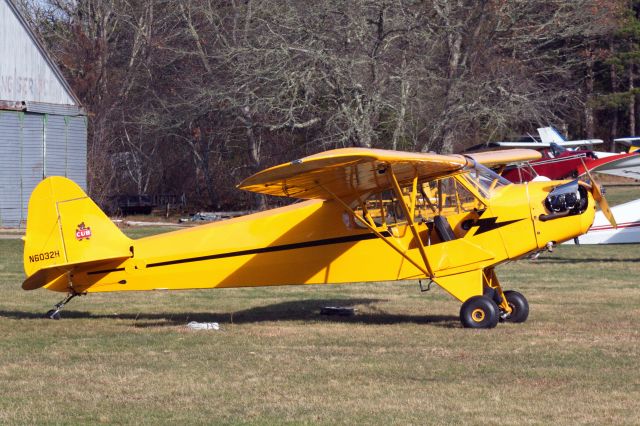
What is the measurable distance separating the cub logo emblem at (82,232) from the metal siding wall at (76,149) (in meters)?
22.6

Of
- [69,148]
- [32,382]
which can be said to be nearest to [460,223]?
[32,382]

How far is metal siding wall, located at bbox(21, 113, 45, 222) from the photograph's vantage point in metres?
32.8

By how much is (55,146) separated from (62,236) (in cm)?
2272

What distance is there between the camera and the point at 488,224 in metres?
11.5

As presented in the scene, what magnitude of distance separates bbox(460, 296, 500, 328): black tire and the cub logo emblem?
4741 mm

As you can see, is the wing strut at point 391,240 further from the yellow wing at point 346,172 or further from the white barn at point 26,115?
the white barn at point 26,115

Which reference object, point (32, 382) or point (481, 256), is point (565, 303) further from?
point (32, 382)

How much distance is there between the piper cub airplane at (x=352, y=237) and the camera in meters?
11.3

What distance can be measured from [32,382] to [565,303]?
8091 mm

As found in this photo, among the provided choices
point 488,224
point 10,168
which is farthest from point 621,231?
point 10,168

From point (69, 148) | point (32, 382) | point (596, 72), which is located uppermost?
point (596, 72)

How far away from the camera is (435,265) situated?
11570mm

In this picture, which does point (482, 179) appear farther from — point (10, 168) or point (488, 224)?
point (10, 168)

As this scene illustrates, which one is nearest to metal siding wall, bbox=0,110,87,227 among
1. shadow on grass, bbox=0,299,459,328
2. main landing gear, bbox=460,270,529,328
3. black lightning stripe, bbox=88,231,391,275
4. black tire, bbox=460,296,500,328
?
shadow on grass, bbox=0,299,459,328
